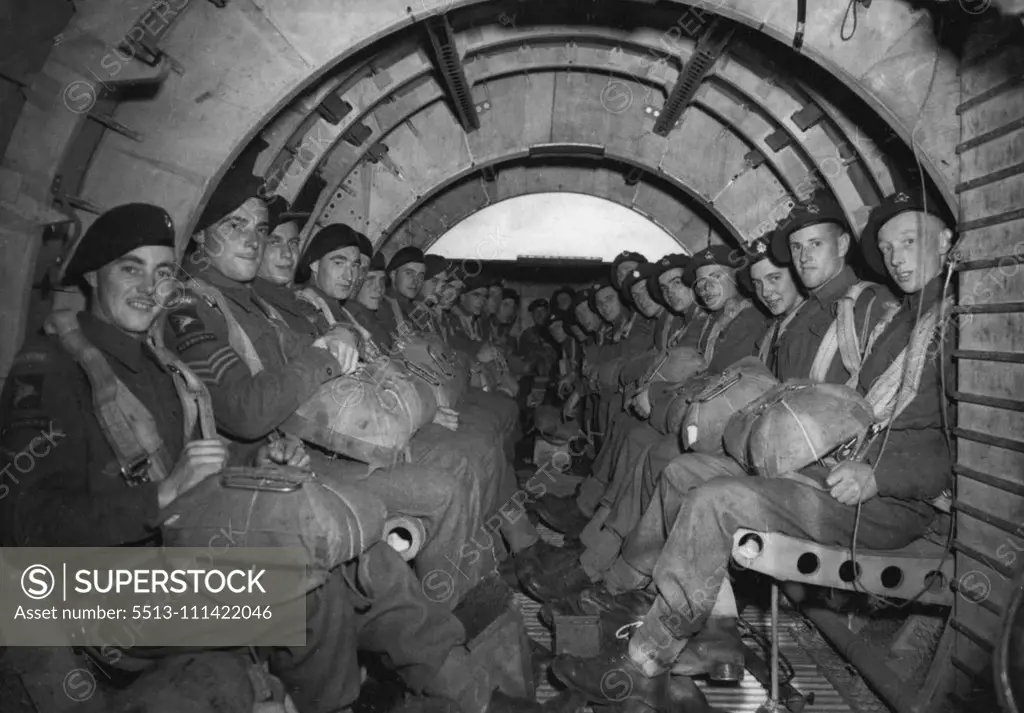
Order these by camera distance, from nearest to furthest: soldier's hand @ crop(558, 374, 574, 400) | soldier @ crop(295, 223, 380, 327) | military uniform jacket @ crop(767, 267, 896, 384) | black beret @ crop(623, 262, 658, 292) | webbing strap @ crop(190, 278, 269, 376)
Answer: webbing strap @ crop(190, 278, 269, 376) → military uniform jacket @ crop(767, 267, 896, 384) → soldier @ crop(295, 223, 380, 327) → black beret @ crop(623, 262, 658, 292) → soldier's hand @ crop(558, 374, 574, 400)

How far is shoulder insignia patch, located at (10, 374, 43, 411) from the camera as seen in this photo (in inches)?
77.9

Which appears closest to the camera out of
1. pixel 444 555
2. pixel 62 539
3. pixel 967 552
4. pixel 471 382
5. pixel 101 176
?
pixel 62 539

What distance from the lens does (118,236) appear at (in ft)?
7.84

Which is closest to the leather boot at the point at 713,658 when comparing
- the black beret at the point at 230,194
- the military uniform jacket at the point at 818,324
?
the military uniform jacket at the point at 818,324

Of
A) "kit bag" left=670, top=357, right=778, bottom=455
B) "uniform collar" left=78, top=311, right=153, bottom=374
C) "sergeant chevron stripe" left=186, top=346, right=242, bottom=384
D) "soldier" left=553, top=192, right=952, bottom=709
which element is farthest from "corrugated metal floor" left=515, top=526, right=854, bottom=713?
"uniform collar" left=78, top=311, right=153, bottom=374

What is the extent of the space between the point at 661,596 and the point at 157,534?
207 centimetres

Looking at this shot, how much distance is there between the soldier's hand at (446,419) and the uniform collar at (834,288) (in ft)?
8.35

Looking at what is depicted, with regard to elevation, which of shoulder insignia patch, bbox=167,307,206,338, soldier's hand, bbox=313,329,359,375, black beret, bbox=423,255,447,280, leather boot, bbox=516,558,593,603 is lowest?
leather boot, bbox=516,558,593,603

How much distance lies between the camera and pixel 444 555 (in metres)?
3.41

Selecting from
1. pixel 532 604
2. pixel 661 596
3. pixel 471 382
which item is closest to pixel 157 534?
pixel 661 596

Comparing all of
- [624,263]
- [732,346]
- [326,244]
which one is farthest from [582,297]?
[326,244]

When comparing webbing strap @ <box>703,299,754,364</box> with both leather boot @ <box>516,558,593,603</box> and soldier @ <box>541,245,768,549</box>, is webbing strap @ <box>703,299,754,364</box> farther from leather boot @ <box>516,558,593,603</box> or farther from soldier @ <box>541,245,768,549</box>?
leather boot @ <box>516,558,593,603</box>

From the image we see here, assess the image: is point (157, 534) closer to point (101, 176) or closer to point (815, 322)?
point (101, 176)

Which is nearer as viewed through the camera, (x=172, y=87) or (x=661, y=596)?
(x=661, y=596)
